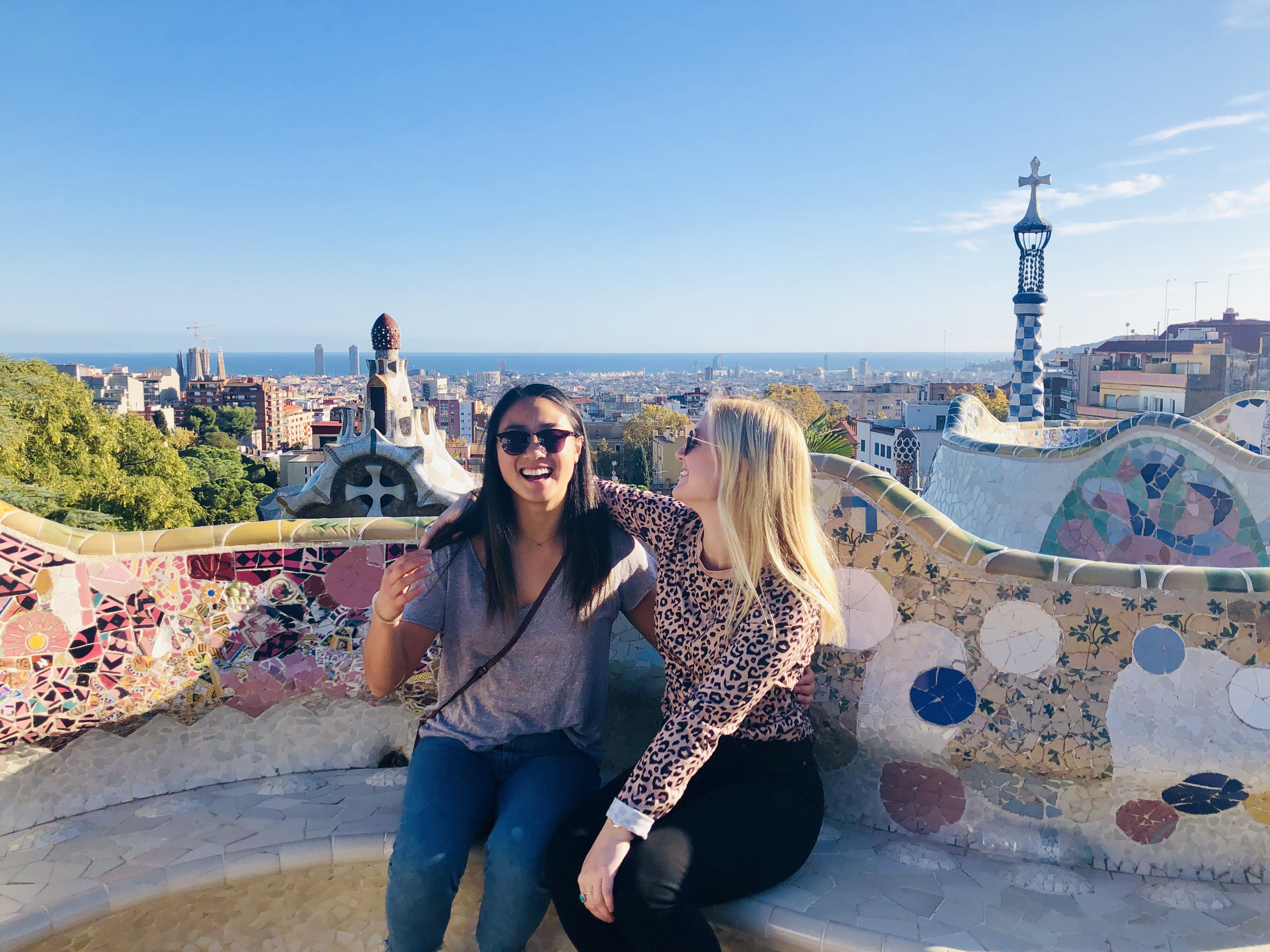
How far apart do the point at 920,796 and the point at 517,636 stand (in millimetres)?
1304

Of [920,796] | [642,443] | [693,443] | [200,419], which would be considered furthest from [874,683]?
[200,419]

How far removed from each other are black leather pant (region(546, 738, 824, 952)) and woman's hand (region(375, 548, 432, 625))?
67 cm

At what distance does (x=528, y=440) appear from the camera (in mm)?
2531

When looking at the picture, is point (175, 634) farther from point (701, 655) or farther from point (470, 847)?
point (701, 655)

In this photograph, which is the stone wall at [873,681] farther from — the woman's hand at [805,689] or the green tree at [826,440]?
the green tree at [826,440]

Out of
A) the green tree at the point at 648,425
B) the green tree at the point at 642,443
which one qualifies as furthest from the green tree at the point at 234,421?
the green tree at the point at 642,443

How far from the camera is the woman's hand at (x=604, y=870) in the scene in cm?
209

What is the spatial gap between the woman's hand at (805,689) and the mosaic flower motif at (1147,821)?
897mm

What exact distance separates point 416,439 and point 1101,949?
11.3m

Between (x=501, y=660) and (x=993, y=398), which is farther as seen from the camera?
(x=993, y=398)

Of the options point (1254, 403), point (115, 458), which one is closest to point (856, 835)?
point (1254, 403)

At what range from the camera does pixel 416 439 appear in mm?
12734

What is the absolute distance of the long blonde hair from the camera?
2.32 m

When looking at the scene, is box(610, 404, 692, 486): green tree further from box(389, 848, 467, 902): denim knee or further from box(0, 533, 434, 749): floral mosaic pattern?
box(389, 848, 467, 902): denim knee
